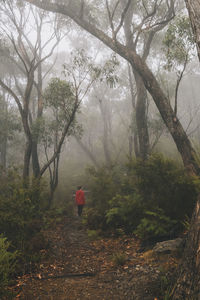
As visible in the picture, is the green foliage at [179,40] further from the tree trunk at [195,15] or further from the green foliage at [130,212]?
the green foliage at [130,212]

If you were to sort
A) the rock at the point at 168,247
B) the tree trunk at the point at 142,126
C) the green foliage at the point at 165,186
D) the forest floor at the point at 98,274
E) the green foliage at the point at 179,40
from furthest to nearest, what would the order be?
the tree trunk at the point at 142,126, the green foliage at the point at 179,40, the green foliage at the point at 165,186, the rock at the point at 168,247, the forest floor at the point at 98,274

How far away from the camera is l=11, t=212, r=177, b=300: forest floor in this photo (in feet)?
12.9

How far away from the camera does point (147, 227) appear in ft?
20.4

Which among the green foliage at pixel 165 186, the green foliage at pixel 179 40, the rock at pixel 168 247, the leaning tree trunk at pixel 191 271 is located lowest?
the rock at pixel 168 247

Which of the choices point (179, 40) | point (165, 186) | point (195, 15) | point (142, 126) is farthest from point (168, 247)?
point (179, 40)

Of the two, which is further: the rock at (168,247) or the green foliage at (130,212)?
the green foliage at (130,212)

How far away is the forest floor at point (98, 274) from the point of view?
3.93m

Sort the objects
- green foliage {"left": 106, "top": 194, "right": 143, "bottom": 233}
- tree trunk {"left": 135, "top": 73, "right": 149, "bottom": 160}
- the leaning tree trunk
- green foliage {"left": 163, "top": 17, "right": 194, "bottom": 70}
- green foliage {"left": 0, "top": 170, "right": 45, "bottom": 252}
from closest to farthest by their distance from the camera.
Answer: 1. the leaning tree trunk
2. green foliage {"left": 0, "top": 170, "right": 45, "bottom": 252}
3. green foliage {"left": 106, "top": 194, "right": 143, "bottom": 233}
4. green foliage {"left": 163, "top": 17, "right": 194, "bottom": 70}
5. tree trunk {"left": 135, "top": 73, "right": 149, "bottom": 160}

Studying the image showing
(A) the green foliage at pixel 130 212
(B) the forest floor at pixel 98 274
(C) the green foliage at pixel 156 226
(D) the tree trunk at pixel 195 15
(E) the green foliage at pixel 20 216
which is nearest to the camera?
(B) the forest floor at pixel 98 274

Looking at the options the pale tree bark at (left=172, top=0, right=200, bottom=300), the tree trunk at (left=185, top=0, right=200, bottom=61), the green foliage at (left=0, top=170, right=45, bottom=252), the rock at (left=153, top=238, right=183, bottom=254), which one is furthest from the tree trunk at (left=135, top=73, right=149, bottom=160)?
the pale tree bark at (left=172, top=0, right=200, bottom=300)

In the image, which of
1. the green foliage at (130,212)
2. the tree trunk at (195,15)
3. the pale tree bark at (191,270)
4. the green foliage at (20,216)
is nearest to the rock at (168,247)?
the pale tree bark at (191,270)

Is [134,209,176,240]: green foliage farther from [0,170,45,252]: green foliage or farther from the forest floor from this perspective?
[0,170,45,252]: green foliage

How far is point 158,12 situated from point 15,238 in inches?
581

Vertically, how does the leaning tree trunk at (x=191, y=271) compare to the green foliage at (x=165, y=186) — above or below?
below
